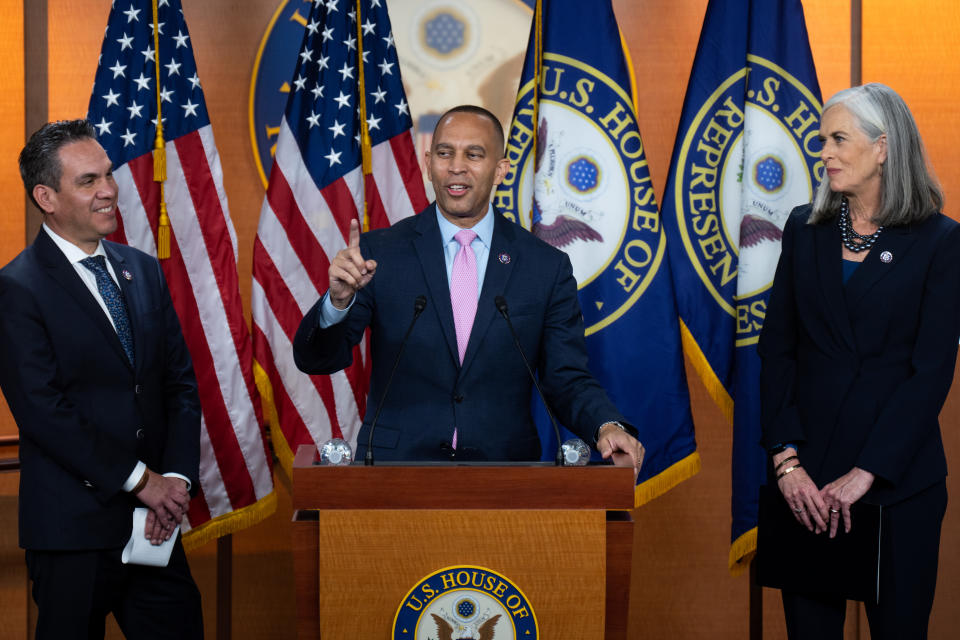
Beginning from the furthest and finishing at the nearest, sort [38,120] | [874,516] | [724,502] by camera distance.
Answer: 1. [724,502]
2. [38,120]
3. [874,516]

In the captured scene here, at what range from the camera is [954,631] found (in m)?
3.74

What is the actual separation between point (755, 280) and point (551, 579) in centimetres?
169

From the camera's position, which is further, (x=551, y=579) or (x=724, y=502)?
(x=724, y=502)

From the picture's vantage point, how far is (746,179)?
3.12 metres

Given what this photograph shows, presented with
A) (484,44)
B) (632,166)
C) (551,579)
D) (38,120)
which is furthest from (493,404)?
(38,120)

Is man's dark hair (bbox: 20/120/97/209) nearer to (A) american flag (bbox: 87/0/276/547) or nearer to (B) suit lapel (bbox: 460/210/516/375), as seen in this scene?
(A) american flag (bbox: 87/0/276/547)

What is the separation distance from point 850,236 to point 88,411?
74.2 inches

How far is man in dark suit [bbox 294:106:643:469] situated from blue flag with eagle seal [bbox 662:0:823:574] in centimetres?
92

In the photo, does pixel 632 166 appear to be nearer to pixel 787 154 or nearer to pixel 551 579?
pixel 787 154

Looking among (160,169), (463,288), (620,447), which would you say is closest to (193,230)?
(160,169)

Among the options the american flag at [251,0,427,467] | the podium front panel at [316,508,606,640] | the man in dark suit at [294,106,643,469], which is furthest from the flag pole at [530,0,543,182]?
the podium front panel at [316,508,606,640]

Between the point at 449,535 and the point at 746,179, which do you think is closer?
the point at 449,535

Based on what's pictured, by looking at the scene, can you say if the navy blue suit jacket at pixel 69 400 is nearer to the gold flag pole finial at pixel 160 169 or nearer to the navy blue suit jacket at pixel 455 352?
Result: the navy blue suit jacket at pixel 455 352

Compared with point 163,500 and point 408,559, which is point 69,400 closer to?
point 163,500
